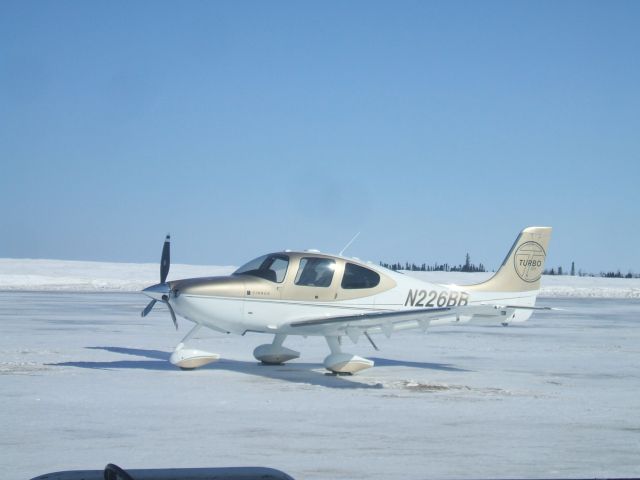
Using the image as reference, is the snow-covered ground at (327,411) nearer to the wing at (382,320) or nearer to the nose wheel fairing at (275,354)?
the nose wheel fairing at (275,354)

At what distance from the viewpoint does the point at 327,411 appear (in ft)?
31.4

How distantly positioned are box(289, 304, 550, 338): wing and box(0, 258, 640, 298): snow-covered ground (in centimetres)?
4245

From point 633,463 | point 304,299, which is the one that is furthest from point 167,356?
point 633,463

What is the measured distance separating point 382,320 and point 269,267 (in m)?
2.22

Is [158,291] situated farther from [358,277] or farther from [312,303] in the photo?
[358,277]

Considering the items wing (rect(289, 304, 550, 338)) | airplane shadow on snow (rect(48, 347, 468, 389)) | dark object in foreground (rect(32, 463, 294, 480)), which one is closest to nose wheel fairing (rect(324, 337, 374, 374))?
airplane shadow on snow (rect(48, 347, 468, 389))

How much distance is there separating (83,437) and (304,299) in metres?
6.61

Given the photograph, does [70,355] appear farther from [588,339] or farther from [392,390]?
[588,339]

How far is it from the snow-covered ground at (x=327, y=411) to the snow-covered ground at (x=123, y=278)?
134 feet

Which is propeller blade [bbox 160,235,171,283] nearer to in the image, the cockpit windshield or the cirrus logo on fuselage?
the cockpit windshield

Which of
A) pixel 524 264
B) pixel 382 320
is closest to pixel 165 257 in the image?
pixel 382 320

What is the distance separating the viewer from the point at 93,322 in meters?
24.0

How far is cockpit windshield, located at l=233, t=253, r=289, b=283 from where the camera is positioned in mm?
13850

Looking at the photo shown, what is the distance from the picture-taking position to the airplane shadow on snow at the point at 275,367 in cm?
1262
